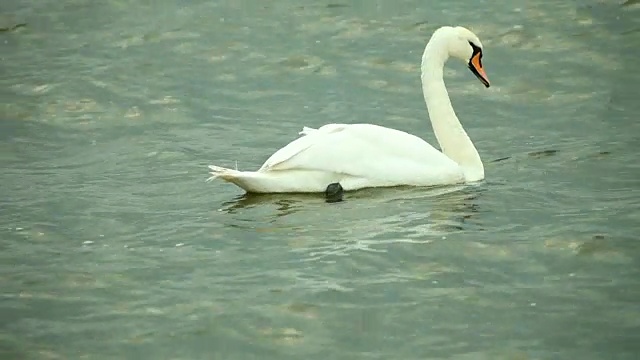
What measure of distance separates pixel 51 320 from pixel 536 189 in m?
4.26

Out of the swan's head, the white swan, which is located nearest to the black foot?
the white swan

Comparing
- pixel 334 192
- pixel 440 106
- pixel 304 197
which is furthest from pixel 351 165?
pixel 440 106

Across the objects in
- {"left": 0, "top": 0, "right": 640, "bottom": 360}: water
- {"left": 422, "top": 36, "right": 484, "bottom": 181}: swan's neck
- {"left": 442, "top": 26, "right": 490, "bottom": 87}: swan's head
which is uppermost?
{"left": 442, "top": 26, "right": 490, "bottom": 87}: swan's head

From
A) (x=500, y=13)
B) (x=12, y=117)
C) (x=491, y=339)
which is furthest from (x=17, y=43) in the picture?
(x=491, y=339)

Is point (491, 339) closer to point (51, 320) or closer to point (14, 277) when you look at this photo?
point (51, 320)

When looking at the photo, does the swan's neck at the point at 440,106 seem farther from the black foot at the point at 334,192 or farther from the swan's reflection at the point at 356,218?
the black foot at the point at 334,192

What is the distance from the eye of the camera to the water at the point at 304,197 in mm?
8398

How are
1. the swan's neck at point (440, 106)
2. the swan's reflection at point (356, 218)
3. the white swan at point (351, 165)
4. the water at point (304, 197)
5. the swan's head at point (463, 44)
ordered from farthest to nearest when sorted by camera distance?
1. the swan's head at point (463, 44)
2. the swan's neck at point (440, 106)
3. the white swan at point (351, 165)
4. the swan's reflection at point (356, 218)
5. the water at point (304, 197)

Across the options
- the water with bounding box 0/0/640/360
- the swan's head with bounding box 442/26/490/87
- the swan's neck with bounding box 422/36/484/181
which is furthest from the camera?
the swan's head with bounding box 442/26/490/87

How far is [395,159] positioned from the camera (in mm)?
11320

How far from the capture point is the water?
27.6ft

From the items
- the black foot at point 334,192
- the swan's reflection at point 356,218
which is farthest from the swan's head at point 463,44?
the black foot at point 334,192

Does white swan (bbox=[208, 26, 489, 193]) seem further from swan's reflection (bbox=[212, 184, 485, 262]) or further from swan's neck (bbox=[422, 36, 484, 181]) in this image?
swan's neck (bbox=[422, 36, 484, 181])

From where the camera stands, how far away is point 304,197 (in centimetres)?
1117
